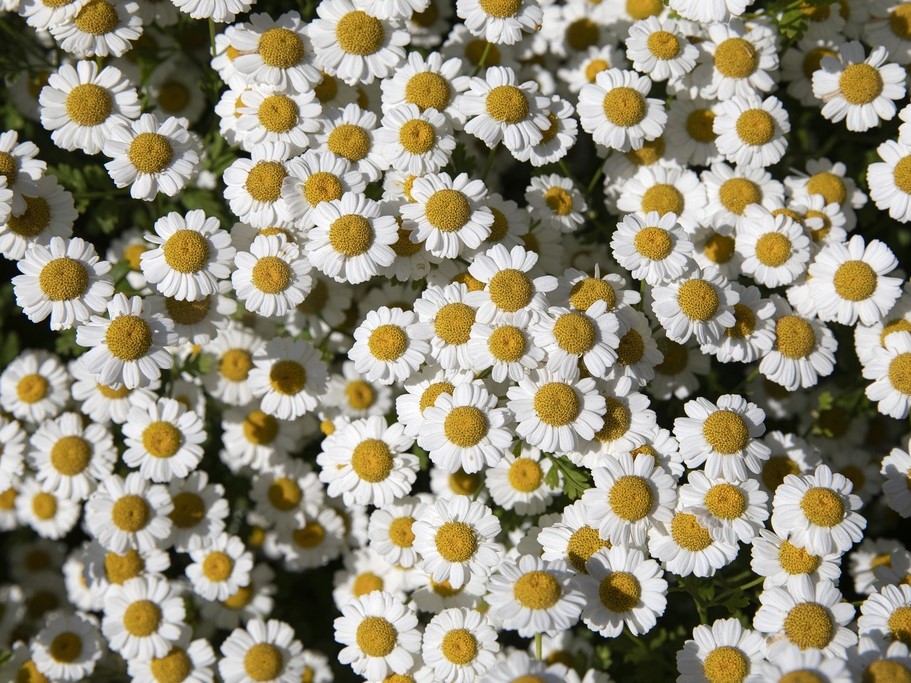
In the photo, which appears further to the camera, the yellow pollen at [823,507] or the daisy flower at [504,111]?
the daisy flower at [504,111]

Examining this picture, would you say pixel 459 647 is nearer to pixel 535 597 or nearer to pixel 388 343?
pixel 535 597

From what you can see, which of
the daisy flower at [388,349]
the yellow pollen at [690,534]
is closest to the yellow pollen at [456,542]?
the daisy flower at [388,349]

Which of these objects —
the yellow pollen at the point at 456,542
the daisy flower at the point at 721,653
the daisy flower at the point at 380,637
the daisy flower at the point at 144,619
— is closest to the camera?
the daisy flower at the point at 721,653

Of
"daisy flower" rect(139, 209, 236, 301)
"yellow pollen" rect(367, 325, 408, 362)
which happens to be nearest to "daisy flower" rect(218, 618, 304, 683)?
"yellow pollen" rect(367, 325, 408, 362)

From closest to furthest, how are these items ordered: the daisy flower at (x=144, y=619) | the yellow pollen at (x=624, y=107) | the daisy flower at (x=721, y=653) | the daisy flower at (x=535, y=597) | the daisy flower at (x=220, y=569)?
1. the daisy flower at (x=535, y=597)
2. the daisy flower at (x=721, y=653)
3. the yellow pollen at (x=624, y=107)
4. the daisy flower at (x=144, y=619)
5. the daisy flower at (x=220, y=569)

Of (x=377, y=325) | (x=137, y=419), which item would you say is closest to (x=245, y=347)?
(x=137, y=419)

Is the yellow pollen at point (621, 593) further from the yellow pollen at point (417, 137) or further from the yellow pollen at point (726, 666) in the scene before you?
the yellow pollen at point (417, 137)

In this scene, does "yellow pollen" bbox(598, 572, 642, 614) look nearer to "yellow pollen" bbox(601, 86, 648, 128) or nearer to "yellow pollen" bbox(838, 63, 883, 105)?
"yellow pollen" bbox(601, 86, 648, 128)

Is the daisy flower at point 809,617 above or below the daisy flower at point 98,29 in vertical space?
below
